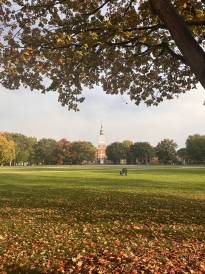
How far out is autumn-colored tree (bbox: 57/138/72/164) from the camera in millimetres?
118125

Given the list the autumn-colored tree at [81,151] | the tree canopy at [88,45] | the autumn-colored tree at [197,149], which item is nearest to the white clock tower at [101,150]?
the autumn-colored tree at [81,151]

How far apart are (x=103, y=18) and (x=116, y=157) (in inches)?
5108

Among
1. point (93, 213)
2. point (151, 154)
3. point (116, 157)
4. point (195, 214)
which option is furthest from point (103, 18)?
point (116, 157)

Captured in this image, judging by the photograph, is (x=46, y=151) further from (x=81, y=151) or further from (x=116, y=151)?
(x=116, y=151)

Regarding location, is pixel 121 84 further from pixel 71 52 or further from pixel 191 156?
pixel 191 156

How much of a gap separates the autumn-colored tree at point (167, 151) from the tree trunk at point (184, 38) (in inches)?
4381

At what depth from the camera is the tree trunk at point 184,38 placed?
4.86 meters

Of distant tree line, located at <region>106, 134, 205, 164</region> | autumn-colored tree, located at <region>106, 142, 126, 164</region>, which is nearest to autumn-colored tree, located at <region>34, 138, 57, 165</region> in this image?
autumn-colored tree, located at <region>106, 142, 126, 164</region>

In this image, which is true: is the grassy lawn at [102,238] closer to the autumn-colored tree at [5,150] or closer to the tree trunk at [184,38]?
the tree trunk at [184,38]

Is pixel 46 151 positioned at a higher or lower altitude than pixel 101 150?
lower

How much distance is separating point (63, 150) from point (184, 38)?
116193mm

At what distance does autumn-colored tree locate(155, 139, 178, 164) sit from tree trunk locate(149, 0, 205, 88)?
111278 mm

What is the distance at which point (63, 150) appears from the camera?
390ft

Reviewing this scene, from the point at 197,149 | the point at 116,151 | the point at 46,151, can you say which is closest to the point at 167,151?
the point at 197,149
